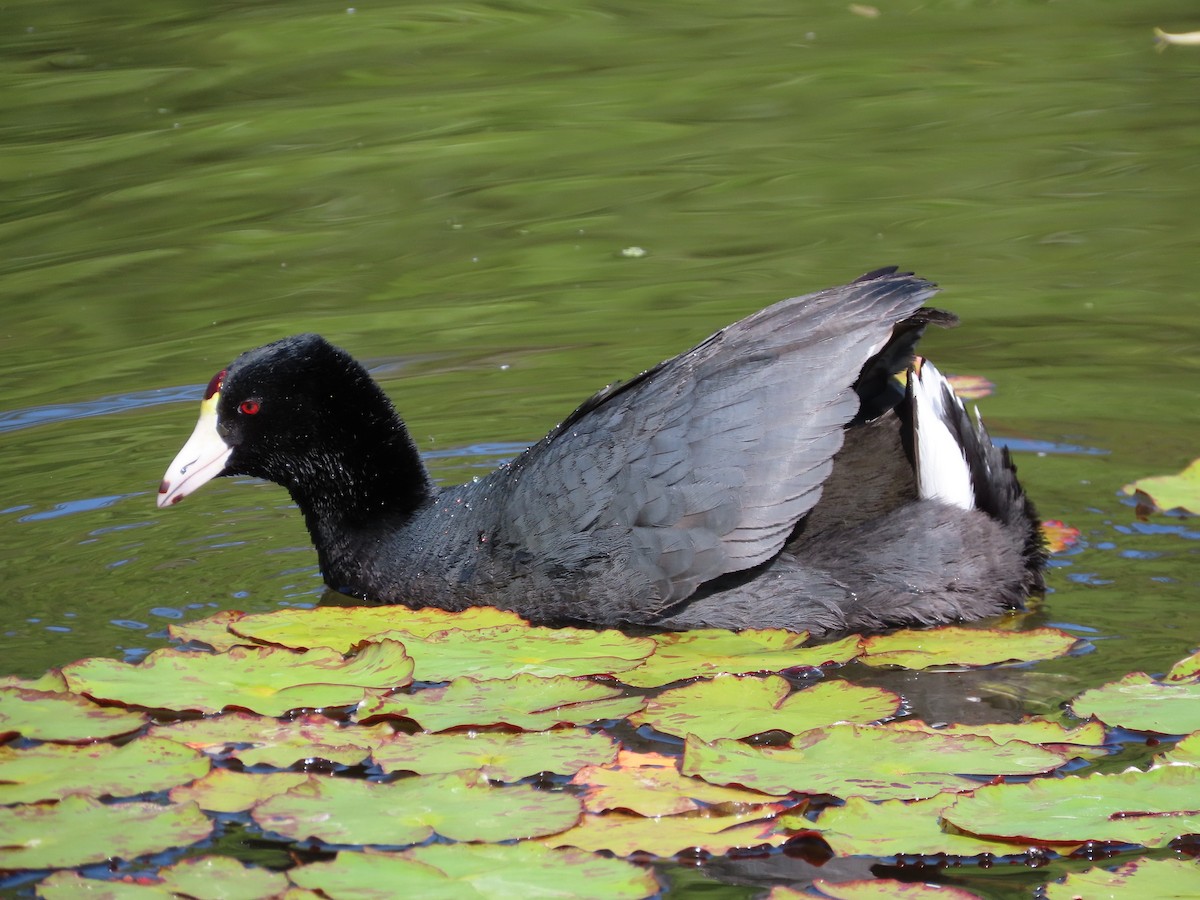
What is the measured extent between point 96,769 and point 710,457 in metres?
1.60

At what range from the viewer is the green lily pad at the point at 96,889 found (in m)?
2.88

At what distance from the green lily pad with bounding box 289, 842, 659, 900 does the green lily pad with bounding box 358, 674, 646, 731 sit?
22.4 inches

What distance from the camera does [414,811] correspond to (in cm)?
315

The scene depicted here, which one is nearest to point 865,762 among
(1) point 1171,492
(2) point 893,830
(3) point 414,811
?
(2) point 893,830

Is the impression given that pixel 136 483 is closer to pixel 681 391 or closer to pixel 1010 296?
pixel 681 391

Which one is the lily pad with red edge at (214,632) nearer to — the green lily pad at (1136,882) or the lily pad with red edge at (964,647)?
the lily pad with red edge at (964,647)

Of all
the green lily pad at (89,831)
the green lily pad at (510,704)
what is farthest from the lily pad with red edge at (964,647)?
the green lily pad at (89,831)

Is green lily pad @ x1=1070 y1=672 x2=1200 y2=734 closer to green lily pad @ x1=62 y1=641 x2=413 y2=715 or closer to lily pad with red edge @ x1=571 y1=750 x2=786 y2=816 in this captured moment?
lily pad with red edge @ x1=571 y1=750 x2=786 y2=816

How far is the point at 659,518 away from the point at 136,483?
2255 millimetres

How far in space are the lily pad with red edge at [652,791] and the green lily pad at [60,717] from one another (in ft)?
3.43

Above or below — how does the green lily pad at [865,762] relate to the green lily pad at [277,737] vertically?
above

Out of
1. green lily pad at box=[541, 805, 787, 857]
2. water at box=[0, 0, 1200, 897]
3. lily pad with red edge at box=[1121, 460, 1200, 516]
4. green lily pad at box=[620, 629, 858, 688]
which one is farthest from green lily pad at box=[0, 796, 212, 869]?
lily pad with red edge at box=[1121, 460, 1200, 516]

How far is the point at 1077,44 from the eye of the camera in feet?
32.8

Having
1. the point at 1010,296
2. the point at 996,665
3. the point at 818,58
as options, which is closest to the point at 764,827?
the point at 996,665
